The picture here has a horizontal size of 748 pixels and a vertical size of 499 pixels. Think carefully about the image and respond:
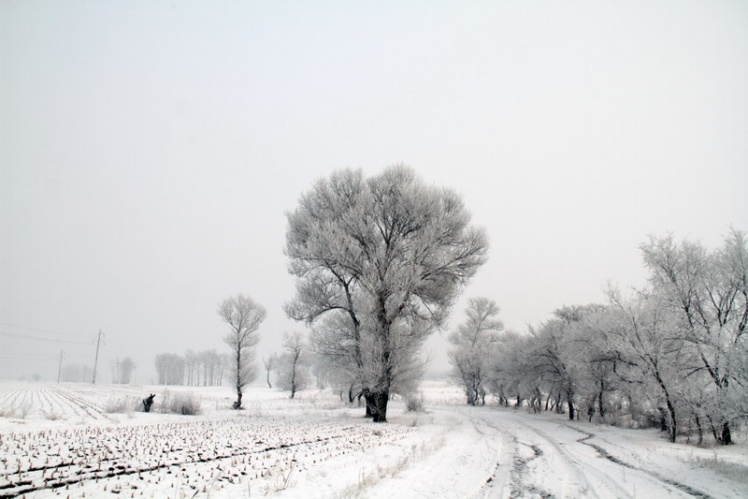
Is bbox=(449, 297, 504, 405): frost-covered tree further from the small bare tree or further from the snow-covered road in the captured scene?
the snow-covered road

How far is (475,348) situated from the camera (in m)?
44.2

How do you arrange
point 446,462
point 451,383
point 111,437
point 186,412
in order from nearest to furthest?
point 446,462, point 111,437, point 186,412, point 451,383

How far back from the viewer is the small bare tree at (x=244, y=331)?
3119cm

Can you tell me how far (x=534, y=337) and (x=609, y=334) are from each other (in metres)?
14.4

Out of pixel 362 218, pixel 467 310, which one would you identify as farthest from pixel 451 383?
pixel 362 218

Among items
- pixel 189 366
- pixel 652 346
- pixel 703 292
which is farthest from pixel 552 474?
pixel 189 366

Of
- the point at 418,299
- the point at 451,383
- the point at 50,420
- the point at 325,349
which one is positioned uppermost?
the point at 418,299

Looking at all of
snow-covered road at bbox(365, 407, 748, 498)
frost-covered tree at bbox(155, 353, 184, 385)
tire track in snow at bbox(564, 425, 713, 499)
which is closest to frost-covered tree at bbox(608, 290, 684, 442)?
snow-covered road at bbox(365, 407, 748, 498)

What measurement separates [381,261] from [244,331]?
20.2 metres

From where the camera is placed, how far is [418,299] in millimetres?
18234

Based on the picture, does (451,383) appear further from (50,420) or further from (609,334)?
(50,420)

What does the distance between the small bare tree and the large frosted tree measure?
14680mm

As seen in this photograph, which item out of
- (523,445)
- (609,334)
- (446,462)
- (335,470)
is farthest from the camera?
(609,334)

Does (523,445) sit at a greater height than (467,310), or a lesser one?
lesser
